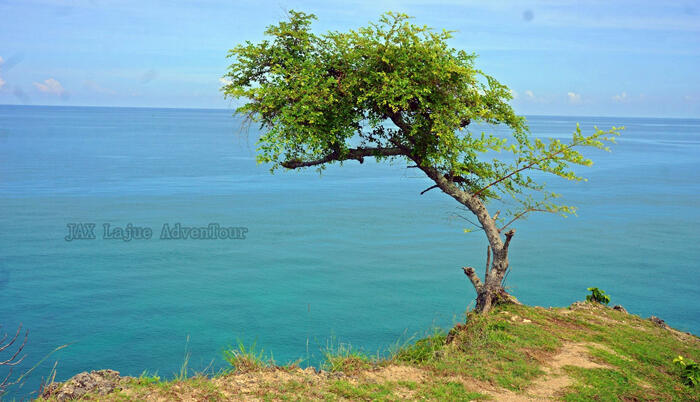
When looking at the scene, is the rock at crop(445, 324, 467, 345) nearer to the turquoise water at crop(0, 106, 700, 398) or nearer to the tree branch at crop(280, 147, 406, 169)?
the turquoise water at crop(0, 106, 700, 398)

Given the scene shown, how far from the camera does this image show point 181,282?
27.2 m

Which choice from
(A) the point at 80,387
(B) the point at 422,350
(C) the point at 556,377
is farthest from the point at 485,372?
(A) the point at 80,387

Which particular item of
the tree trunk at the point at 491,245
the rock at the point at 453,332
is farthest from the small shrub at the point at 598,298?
the rock at the point at 453,332

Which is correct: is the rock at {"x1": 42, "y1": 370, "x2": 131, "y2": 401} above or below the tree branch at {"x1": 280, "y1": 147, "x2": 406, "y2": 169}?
below

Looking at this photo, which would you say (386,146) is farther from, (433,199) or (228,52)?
(433,199)

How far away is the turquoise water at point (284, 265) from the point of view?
22.0 meters

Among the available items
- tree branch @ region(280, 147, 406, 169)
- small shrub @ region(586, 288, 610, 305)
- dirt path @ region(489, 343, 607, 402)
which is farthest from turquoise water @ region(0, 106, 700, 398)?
small shrub @ region(586, 288, 610, 305)

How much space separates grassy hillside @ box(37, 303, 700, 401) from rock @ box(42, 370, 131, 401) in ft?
0.13

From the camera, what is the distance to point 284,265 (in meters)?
30.2

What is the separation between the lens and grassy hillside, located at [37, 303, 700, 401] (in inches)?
362

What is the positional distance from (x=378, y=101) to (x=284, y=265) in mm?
19581

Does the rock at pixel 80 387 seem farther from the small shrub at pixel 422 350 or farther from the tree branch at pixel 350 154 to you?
the tree branch at pixel 350 154

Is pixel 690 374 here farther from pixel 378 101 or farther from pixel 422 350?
pixel 378 101

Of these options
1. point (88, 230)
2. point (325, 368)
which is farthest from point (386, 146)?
point (88, 230)
